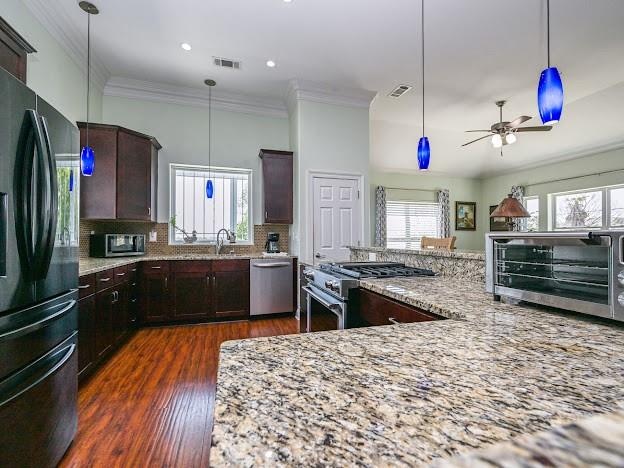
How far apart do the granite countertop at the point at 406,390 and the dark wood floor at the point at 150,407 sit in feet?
4.28

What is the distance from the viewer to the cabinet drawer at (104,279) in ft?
8.20

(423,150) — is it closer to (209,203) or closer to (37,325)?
(37,325)

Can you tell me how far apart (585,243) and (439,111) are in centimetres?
485

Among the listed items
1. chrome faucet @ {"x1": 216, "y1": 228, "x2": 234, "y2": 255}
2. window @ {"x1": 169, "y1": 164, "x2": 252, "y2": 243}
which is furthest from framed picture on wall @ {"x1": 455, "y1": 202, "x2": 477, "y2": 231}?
chrome faucet @ {"x1": 216, "y1": 228, "x2": 234, "y2": 255}

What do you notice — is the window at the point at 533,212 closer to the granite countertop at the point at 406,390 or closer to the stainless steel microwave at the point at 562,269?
the stainless steel microwave at the point at 562,269

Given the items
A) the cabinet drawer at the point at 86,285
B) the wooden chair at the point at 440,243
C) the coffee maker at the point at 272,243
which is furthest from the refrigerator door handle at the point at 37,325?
the wooden chair at the point at 440,243

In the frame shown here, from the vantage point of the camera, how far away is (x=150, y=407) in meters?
2.02

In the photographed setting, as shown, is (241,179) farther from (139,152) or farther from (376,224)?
(376,224)

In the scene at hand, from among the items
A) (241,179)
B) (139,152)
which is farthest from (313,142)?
(139,152)

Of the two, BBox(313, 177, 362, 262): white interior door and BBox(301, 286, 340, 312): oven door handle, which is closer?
BBox(301, 286, 340, 312): oven door handle

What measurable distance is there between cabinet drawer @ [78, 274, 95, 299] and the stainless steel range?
1.64 m

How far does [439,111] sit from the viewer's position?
5.14m

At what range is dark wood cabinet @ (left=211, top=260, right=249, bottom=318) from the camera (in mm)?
3885

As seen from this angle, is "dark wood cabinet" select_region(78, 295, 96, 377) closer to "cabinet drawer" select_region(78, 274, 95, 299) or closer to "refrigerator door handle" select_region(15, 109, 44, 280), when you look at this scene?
"cabinet drawer" select_region(78, 274, 95, 299)
